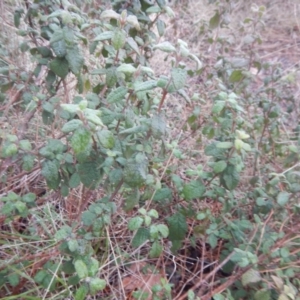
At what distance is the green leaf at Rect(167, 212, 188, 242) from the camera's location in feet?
5.16

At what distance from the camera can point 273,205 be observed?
168 centimetres

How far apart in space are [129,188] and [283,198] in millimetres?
522

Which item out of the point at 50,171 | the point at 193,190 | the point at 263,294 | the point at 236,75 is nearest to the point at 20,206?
the point at 50,171

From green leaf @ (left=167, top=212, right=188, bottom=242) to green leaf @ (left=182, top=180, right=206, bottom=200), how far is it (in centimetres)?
11

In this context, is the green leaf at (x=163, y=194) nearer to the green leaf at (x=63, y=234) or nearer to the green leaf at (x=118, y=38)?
the green leaf at (x=63, y=234)

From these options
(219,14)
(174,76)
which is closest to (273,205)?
(174,76)

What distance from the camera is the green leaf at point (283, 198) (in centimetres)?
158

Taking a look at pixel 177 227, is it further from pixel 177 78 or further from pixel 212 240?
pixel 177 78

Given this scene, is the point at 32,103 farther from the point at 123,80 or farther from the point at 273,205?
the point at 273,205

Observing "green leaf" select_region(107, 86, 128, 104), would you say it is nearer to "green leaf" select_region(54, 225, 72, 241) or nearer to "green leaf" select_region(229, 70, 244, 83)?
"green leaf" select_region(54, 225, 72, 241)

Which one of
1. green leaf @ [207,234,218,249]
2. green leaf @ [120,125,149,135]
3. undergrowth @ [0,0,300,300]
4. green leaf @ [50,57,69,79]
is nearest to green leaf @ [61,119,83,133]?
undergrowth @ [0,0,300,300]

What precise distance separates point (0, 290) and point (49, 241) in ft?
0.77

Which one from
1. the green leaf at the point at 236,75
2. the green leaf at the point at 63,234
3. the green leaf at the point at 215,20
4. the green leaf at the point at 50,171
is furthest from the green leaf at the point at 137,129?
the green leaf at the point at 215,20

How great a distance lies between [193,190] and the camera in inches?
59.5
